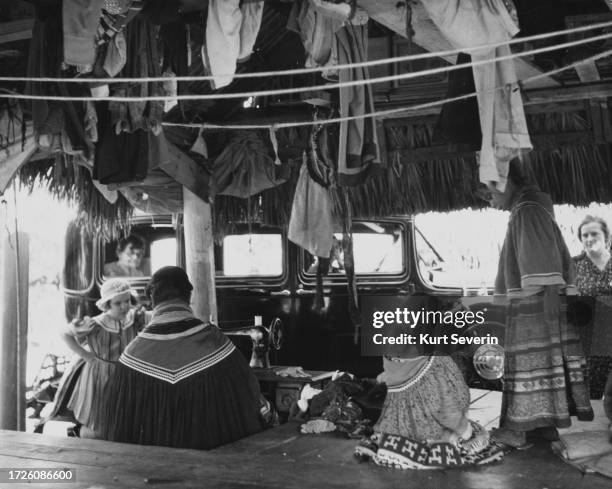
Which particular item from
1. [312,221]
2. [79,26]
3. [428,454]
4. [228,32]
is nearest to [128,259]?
[312,221]

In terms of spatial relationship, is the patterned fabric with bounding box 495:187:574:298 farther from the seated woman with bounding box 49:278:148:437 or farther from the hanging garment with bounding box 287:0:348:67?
the seated woman with bounding box 49:278:148:437

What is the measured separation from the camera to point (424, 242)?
22.9ft

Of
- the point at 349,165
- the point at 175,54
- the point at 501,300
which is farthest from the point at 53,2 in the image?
the point at 501,300

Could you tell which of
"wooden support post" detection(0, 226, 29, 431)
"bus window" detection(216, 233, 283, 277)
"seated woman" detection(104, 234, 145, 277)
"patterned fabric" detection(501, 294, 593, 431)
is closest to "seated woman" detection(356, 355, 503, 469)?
"patterned fabric" detection(501, 294, 593, 431)

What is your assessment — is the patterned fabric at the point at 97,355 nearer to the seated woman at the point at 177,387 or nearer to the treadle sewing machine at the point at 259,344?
the treadle sewing machine at the point at 259,344

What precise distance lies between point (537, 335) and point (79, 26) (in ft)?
10.3

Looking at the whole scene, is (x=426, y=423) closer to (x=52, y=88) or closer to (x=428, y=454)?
(x=428, y=454)

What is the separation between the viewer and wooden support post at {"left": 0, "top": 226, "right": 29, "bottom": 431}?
674 centimetres

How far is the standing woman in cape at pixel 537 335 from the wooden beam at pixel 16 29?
Result: 3.01 m

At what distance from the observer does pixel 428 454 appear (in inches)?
145

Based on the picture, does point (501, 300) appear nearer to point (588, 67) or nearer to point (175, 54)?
point (588, 67)

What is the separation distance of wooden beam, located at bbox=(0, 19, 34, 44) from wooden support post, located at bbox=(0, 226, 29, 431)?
2.86 metres

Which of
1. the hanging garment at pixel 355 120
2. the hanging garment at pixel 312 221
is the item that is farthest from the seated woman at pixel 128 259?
the hanging garment at pixel 355 120

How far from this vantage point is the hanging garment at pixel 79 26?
372 centimetres
